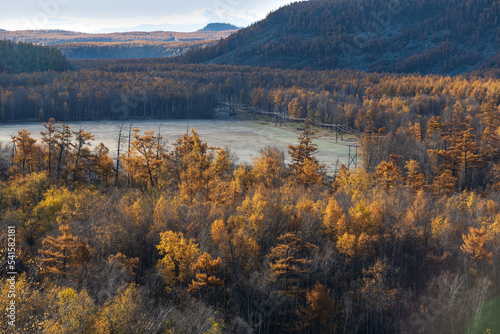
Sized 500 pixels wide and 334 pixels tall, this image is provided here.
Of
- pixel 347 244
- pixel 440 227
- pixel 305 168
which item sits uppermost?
pixel 305 168

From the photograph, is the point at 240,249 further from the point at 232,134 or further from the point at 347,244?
the point at 232,134

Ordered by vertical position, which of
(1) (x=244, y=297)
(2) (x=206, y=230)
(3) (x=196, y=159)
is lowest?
(1) (x=244, y=297)

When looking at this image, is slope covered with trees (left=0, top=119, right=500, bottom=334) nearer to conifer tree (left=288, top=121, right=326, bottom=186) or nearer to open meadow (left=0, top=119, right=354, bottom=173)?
conifer tree (left=288, top=121, right=326, bottom=186)

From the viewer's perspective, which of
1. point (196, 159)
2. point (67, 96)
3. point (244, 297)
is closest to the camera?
point (244, 297)

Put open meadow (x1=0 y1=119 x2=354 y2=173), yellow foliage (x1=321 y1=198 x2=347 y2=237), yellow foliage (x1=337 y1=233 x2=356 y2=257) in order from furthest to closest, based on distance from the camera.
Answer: open meadow (x1=0 y1=119 x2=354 y2=173) → yellow foliage (x1=321 y1=198 x2=347 y2=237) → yellow foliage (x1=337 y1=233 x2=356 y2=257)

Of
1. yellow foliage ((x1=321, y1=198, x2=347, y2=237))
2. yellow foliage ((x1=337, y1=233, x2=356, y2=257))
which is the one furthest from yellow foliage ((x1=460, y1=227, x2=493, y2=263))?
yellow foliage ((x1=321, y1=198, x2=347, y2=237))

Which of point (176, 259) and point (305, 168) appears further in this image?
point (305, 168)

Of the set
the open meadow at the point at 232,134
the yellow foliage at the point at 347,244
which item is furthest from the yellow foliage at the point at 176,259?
the open meadow at the point at 232,134

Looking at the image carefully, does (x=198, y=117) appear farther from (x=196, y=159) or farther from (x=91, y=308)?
(x=91, y=308)

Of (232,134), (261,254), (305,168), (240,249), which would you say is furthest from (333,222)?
(232,134)

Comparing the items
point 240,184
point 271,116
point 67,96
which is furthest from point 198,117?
point 240,184

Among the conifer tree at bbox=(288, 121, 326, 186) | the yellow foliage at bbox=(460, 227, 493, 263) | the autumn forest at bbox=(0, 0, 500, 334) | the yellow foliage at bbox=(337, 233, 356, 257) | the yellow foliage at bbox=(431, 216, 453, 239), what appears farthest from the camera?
the conifer tree at bbox=(288, 121, 326, 186)
